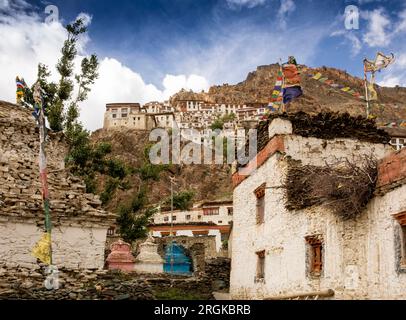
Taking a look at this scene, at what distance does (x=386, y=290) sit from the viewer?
31.9ft

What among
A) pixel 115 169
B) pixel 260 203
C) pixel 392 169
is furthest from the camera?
pixel 115 169

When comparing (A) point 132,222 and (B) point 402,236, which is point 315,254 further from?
(A) point 132,222

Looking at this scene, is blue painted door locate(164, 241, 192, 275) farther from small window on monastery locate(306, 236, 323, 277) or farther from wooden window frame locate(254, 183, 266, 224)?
small window on monastery locate(306, 236, 323, 277)

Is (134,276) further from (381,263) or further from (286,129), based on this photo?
(381,263)

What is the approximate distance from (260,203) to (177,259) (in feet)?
67.2

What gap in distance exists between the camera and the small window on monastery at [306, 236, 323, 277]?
1251 cm

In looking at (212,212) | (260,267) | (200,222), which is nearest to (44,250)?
(260,267)

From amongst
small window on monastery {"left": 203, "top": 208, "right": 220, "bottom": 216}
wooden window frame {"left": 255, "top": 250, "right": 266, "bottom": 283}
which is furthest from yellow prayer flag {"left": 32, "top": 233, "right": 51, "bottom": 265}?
small window on monastery {"left": 203, "top": 208, "right": 220, "bottom": 216}

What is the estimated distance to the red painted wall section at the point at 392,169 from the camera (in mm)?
9781

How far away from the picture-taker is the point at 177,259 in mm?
36938

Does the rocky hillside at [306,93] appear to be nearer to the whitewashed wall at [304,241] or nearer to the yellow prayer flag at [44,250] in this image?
the whitewashed wall at [304,241]

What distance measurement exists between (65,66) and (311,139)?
17.0 m

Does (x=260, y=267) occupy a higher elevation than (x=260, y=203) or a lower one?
lower
